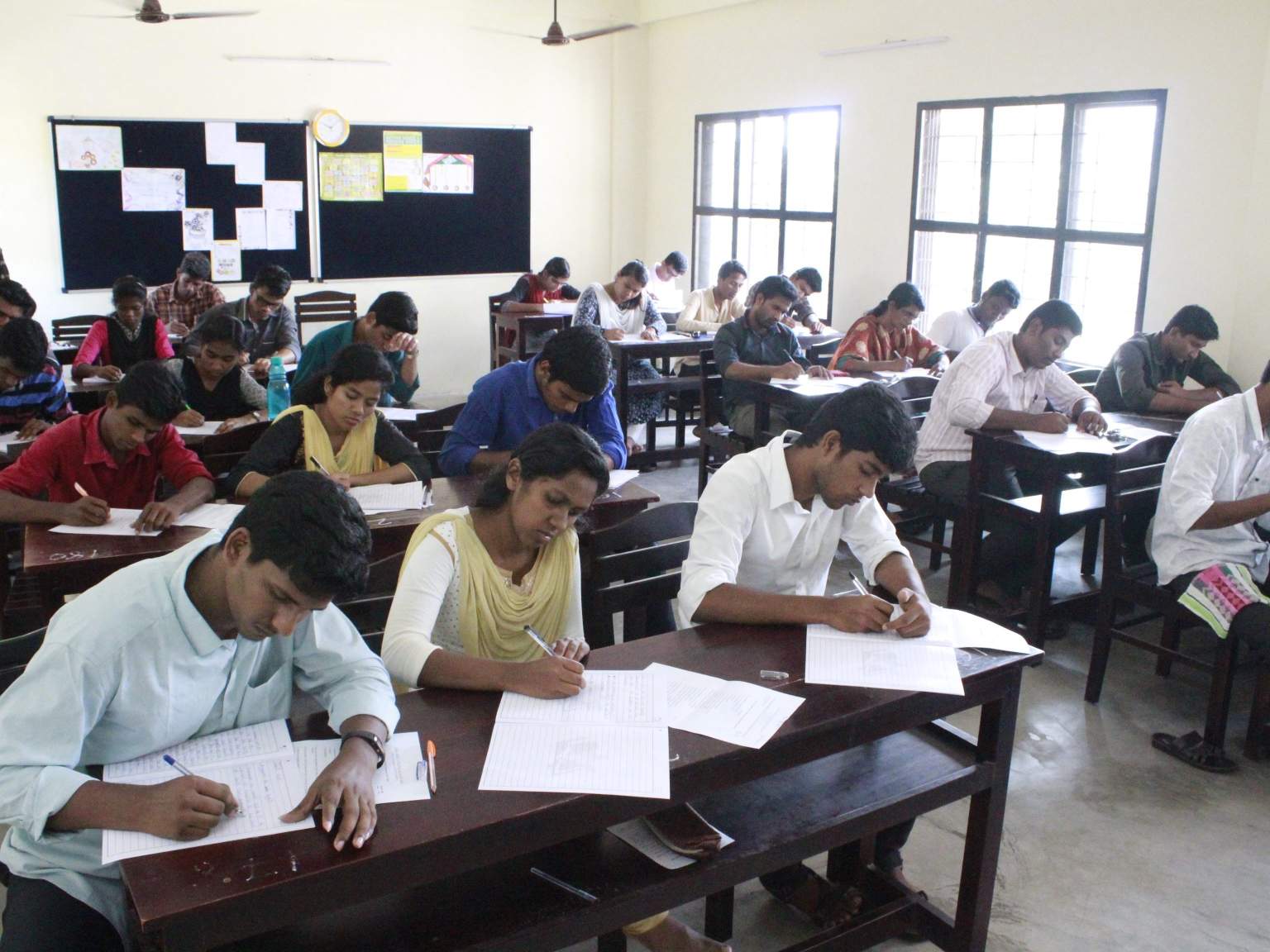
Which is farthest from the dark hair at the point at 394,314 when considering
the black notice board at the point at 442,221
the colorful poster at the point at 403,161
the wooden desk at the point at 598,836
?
the colorful poster at the point at 403,161

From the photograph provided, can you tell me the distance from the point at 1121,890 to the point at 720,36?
677 cm

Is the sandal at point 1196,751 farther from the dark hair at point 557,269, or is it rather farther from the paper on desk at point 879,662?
the dark hair at point 557,269

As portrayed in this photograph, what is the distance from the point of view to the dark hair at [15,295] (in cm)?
429

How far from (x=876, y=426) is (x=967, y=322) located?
13.9ft

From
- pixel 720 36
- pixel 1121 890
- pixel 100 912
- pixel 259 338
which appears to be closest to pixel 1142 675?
pixel 1121 890

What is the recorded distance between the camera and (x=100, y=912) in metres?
1.37

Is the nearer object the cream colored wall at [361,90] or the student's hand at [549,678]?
the student's hand at [549,678]

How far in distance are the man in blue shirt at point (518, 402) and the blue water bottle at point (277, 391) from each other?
1.12m

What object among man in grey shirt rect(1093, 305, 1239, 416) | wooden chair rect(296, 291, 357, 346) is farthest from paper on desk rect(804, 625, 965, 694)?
wooden chair rect(296, 291, 357, 346)

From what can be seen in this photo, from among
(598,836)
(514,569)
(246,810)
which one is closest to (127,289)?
(514,569)

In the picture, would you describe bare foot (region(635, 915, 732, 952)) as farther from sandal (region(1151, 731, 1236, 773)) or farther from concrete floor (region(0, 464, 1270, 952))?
sandal (region(1151, 731, 1236, 773))

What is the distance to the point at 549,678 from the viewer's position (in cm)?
160

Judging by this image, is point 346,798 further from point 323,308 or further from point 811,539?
point 323,308

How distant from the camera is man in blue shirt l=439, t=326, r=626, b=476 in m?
2.95
